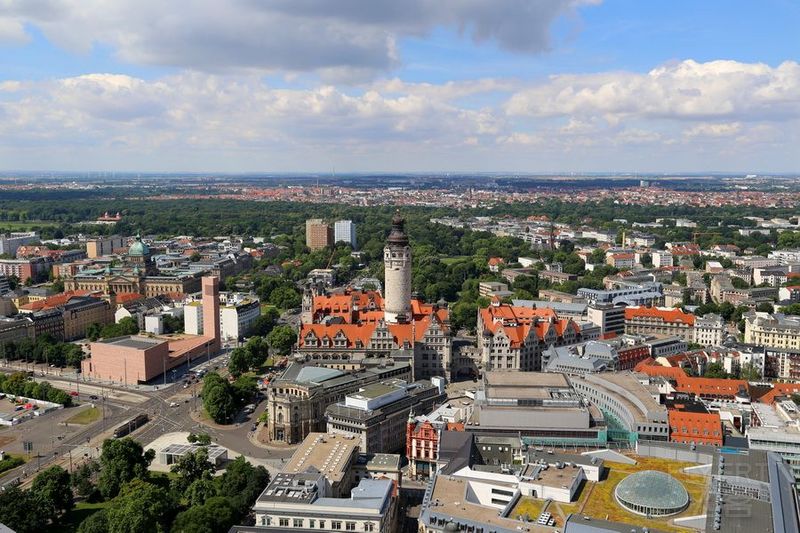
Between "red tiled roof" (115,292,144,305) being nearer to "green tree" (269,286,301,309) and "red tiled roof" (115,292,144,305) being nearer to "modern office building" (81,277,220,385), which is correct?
"green tree" (269,286,301,309)

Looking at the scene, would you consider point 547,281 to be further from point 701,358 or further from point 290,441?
point 290,441

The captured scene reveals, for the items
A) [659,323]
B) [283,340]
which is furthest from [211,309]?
[659,323]

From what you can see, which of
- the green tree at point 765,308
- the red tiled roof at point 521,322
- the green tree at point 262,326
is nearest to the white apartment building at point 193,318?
the green tree at point 262,326

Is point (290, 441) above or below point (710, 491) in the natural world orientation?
→ below

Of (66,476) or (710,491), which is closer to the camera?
(710,491)

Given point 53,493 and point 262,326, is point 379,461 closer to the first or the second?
point 53,493

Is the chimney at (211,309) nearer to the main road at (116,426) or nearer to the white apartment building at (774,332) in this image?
the main road at (116,426)

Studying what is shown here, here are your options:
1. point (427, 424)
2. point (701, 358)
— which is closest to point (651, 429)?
point (427, 424)
